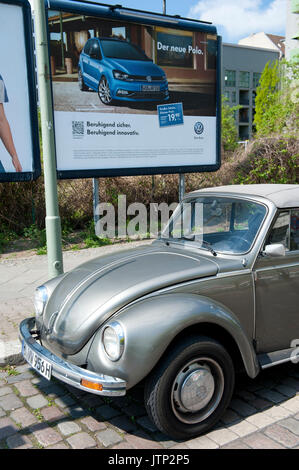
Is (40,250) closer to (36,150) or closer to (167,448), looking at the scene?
(36,150)

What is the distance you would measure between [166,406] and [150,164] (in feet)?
23.4

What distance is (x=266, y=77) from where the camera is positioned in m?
50.4

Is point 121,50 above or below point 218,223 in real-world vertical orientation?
above

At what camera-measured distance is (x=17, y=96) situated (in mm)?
8047

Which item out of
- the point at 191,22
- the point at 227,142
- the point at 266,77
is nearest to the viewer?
the point at 191,22

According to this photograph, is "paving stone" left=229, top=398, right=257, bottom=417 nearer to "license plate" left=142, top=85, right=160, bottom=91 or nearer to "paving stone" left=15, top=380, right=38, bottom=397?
"paving stone" left=15, top=380, right=38, bottom=397

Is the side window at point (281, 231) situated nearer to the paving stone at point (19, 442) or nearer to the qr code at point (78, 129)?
the paving stone at point (19, 442)

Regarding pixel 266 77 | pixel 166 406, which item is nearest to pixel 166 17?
pixel 166 406

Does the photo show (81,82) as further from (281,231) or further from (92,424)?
(92,424)

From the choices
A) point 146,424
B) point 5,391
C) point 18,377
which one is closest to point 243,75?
point 18,377

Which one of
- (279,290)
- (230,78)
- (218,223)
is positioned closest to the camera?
(279,290)

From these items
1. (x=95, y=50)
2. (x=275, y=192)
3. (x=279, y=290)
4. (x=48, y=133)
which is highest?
(x=95, y=50)

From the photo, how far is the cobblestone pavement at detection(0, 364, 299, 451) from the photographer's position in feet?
10.3

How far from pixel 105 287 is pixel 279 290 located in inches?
59.6
